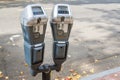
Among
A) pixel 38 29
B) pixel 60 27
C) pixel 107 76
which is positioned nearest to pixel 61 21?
pixel 60 27

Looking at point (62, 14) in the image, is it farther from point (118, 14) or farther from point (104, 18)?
point (118, 14)

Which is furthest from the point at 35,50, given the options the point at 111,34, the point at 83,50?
the point at 111,34

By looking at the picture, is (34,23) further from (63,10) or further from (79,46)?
(79,46)

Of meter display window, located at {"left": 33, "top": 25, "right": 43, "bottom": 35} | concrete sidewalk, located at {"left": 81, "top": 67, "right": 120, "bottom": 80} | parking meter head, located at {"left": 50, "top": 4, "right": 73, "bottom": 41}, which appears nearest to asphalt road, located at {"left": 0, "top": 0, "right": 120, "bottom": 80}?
concrete sidewalk, located at {"left": 81, "top": 67, "right": 120, "bottom": 80}

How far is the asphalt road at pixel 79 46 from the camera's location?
5.75m

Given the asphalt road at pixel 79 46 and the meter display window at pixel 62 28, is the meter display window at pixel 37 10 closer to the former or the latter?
the meter display window at pixel 62 28

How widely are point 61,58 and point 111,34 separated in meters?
6.11

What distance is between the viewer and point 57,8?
112 inches

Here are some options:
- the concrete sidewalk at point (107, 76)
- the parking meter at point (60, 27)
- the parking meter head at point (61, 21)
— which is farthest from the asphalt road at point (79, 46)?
the parking meter head at point (61, 21)

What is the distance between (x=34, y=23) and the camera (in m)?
2.68

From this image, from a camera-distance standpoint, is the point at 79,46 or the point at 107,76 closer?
the point at 107,76

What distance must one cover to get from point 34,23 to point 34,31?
89 millimetres

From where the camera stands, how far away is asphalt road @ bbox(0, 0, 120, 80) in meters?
5.75

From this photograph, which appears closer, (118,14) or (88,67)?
(88,67)
